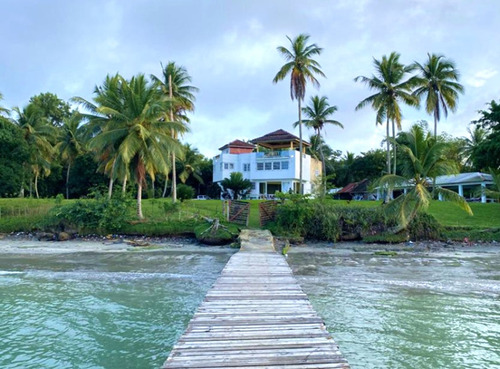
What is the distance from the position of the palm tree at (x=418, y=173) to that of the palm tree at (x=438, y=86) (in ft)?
57.9

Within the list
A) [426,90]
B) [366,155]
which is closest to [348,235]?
[426,90]

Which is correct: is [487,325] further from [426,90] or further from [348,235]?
[426,90]

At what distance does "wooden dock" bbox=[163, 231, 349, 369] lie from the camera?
4.16 metres

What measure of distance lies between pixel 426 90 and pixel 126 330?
34528 mm

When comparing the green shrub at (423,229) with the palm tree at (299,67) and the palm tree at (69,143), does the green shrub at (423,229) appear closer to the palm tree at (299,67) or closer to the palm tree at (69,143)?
the palm tree at (299,67)

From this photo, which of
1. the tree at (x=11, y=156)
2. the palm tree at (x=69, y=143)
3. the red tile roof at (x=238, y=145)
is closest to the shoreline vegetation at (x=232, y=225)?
the tree at (x=11, y=156)

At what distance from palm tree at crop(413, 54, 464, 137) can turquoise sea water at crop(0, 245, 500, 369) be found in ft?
75.8

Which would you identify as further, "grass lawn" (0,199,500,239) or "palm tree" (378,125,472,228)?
"grass lawn" (0,199,500,239)

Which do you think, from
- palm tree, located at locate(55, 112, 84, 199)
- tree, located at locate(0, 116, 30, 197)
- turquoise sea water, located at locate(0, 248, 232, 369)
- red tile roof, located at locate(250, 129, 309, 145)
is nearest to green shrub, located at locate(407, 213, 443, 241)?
turquoise sea water, located at locate(0, 248, 232, 369)

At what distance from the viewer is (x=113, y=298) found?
363 inches

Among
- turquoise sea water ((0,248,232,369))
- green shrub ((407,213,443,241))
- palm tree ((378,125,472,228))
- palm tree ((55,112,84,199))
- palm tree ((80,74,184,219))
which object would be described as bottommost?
turquoise sea water ((0,248,232,369))

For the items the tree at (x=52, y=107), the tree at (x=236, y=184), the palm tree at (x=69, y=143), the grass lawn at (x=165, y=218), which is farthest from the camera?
the tree at (x=52, y=107)

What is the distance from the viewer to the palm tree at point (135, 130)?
2123cm

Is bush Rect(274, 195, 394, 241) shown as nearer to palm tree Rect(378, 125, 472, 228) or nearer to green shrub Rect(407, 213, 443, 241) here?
green shrub Rect(407, 213, 443, 241)
